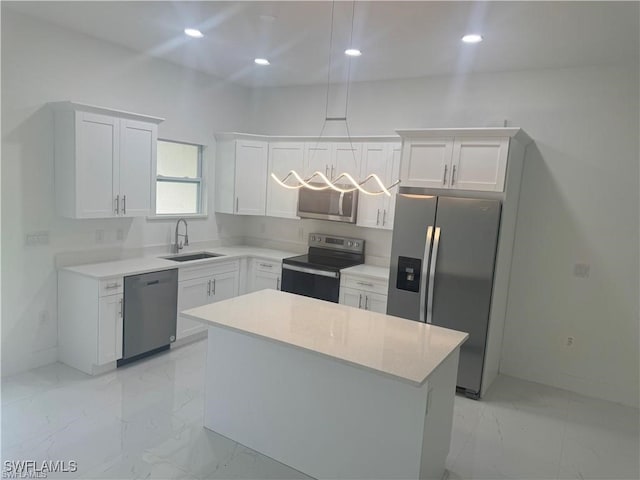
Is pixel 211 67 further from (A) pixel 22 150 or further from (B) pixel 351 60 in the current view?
(A) pixel 22 150

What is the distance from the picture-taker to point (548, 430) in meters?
3.33

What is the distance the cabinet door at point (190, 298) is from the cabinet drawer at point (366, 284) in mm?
1499

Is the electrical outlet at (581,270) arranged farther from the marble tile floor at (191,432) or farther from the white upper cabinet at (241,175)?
the white upper cabinet at (241,175)

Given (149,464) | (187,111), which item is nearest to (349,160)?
(187,111)

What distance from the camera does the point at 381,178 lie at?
4.57m

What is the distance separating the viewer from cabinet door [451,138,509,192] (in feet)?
11.6

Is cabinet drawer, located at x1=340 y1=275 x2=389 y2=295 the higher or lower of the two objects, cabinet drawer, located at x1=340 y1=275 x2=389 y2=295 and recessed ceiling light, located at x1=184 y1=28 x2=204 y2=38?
the lower

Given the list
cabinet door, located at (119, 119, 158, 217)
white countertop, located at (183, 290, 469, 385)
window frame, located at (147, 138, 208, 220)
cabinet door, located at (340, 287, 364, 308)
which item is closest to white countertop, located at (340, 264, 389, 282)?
cabinet door, located at (340, 287, 364, 308)

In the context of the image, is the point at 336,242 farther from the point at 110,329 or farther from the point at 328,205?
the point at 110,329

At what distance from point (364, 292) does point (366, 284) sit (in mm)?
87

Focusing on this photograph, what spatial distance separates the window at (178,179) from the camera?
192 inches

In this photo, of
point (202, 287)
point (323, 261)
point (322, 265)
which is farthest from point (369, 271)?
point (202, 287)

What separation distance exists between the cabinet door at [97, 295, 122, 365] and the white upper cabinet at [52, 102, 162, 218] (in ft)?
2.59

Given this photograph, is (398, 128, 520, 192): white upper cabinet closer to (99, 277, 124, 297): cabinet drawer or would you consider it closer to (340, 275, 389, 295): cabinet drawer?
(340, 275, 389, 295): cabinet drawer
